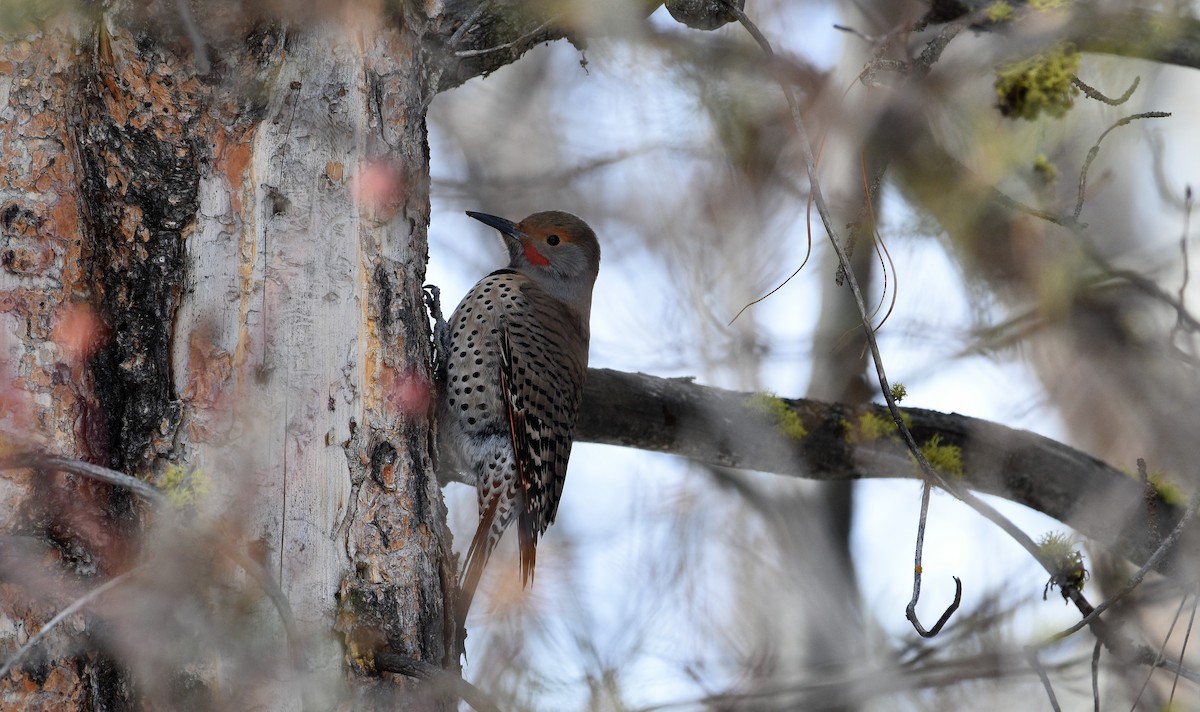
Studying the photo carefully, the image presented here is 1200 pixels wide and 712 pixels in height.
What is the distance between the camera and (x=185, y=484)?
221 centimetres

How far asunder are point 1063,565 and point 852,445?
2.40ft

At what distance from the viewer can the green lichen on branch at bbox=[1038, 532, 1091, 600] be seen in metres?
3.27

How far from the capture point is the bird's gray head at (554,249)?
461 centimetres

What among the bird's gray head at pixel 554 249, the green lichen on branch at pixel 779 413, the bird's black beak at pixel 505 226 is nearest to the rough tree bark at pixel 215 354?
the green lichen on branch at pixel 779 413

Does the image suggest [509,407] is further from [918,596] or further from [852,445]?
[918,596]

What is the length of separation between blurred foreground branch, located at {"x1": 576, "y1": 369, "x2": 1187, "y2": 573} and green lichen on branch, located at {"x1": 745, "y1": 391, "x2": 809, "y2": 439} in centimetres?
1

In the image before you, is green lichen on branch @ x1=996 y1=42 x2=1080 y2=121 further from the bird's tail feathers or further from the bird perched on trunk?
the bird's tail feathers

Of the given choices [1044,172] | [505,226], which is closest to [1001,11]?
[1044,172]

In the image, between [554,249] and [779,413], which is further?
[554,249]

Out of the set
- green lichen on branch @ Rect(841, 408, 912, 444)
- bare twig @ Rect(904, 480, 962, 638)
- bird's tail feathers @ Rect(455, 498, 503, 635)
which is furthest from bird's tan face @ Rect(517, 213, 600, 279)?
bare twig @ Rect(904, 480, 962, 638)

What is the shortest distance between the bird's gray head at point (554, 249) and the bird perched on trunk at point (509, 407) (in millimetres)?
442

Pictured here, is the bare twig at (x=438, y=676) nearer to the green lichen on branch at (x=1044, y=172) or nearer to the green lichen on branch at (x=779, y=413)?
the green lichen on branch at (x=779, y=413)

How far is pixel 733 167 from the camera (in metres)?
5.54

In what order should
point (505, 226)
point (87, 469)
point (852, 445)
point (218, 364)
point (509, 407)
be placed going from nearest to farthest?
point (87, 469), point (218, 364), point (852, 445), point (509, 407), point (505, 226)
